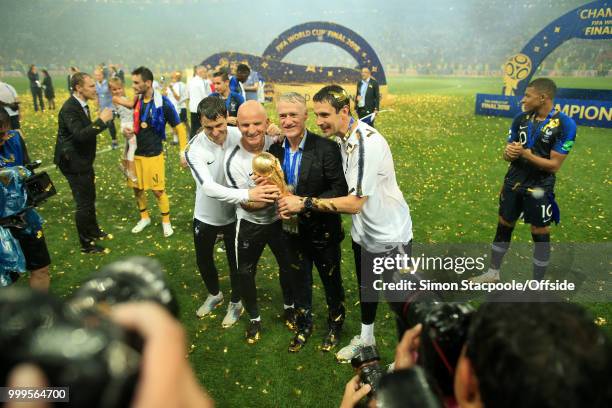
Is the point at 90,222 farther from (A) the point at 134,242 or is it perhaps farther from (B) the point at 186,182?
(B) the point at 186,182

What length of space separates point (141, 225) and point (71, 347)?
6.63 m

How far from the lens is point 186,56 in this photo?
83.4m

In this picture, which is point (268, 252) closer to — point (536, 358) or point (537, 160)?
point (537, 160)

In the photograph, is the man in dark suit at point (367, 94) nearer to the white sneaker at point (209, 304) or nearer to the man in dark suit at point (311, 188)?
the white sneaker at point (209, 304)

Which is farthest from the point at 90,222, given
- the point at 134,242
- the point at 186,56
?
the point at 186,56

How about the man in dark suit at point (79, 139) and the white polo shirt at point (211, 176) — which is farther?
the man in dark suit at point (79, 139)

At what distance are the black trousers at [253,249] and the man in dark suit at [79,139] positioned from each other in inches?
120

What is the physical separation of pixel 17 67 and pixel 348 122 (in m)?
71.8

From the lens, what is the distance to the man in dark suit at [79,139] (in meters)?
5.42

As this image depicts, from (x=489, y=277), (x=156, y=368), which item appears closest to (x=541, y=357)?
(x=156, y=368)

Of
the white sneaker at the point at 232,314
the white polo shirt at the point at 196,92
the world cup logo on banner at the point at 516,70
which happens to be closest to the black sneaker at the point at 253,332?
the white sneaker at the point at 232,314

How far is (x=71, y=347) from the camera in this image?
0.71m

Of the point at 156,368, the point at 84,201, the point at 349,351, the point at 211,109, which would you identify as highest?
the point at 211,109

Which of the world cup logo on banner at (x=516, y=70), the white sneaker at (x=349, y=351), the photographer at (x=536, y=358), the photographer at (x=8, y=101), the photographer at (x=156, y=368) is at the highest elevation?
the world cup logo on banner at (x=516, y=70)
